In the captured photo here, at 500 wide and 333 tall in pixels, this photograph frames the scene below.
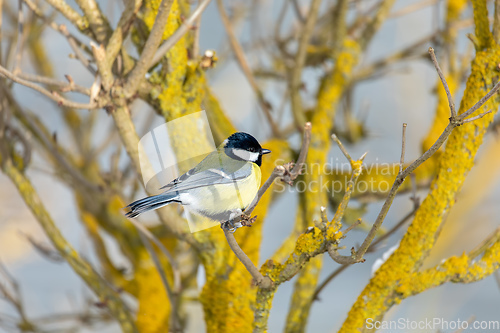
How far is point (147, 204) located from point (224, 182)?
0.25 feet

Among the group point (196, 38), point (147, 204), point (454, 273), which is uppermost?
point (196, 38)

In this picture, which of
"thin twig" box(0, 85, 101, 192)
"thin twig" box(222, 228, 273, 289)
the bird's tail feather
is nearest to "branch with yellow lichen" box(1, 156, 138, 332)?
"thin twig" box(0, 85, 101, 192)

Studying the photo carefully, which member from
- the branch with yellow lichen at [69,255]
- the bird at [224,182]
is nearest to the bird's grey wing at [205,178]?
the bird at [224,182]

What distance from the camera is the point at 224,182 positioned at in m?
0.41

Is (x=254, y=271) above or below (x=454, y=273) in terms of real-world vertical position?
below

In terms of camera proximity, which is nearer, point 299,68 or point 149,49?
point 149,49

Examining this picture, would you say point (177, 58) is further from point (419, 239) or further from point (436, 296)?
point (436, 296)

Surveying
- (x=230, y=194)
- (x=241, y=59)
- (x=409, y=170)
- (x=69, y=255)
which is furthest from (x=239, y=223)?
(x=241, y=59)

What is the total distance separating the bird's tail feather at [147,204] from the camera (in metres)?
0.37

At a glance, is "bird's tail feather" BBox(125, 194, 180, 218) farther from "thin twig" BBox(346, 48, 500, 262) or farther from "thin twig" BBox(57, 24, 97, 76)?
"thin twig" BBox(57, 24, 97, 76)

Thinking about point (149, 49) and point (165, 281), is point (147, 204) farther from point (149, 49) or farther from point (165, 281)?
point (165, 281)

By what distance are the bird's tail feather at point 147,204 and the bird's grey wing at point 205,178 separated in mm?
12

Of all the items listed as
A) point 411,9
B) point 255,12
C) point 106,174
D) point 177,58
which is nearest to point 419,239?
point 177,58

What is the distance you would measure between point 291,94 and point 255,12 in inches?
15.4
